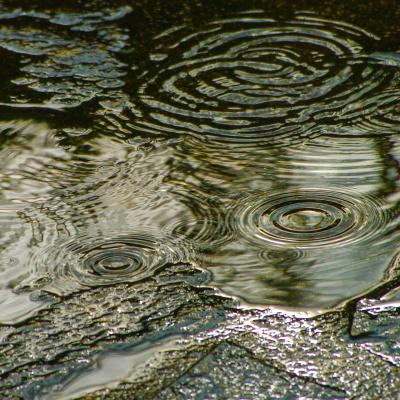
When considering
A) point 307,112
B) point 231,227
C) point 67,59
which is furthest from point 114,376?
point 67,59

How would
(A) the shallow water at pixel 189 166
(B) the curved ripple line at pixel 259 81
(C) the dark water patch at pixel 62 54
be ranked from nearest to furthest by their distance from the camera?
(A) the shallow water at pixel 189 166 → (B) the curved ripple line at pixel 259 81 → (C) the dark water patch at pixel 62 54

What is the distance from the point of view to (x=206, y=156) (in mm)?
2807

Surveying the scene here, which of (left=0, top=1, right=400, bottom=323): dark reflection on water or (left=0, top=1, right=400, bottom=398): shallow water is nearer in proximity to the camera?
(left=0, top=1, right=400, bottom=398): shallow water

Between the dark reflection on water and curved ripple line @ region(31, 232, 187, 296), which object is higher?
the dark reflection on water

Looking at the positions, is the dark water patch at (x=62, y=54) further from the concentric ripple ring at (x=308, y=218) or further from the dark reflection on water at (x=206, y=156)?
the concentric ripple ring at (x=308, y=218)

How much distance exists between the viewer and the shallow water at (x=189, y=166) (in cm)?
214

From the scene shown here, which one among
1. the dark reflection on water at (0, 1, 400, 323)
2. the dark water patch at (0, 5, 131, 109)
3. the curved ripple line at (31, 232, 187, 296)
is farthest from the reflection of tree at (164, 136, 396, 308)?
the dark water patch at (0, 5, 131, 109)

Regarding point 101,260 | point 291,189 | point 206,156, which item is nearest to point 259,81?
point 206,156

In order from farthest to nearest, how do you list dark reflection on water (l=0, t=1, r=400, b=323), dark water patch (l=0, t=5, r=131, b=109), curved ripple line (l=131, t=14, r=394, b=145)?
dark water patch (l=0, t=5, r=131, b=109) < curved ripple line (l=131, t=14, r=394, b=145) < dark reflection on water (l=0, t=1, r=400, b=323)

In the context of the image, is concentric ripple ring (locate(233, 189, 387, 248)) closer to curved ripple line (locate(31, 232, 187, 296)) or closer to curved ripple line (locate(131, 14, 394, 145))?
curved ripple line (locate(31, 232, 187, 296))

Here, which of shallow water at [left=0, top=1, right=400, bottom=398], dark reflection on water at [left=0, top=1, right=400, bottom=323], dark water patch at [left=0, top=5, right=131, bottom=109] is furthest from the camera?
dark water patch at [left=0, top=5, right=131, bottom=109]

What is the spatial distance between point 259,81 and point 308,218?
3.29 ft

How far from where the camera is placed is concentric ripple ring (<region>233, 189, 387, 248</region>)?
7.72ft

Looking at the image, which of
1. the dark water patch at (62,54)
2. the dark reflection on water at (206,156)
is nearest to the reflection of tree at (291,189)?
the dark reflection on water at (206,156)
